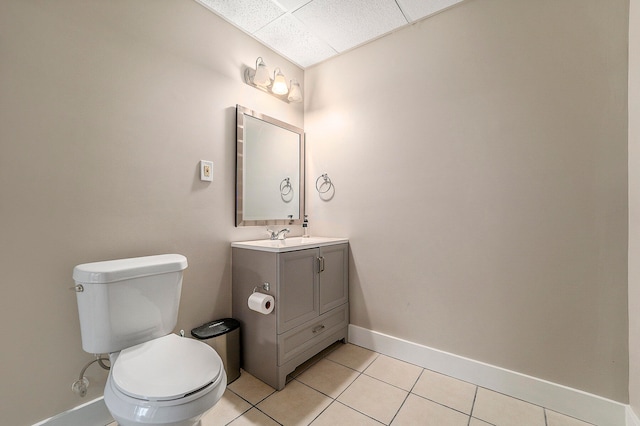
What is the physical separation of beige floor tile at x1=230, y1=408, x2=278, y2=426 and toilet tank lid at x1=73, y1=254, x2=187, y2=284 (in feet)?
2.73

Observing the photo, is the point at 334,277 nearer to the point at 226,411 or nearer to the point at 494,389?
the point at 226,411

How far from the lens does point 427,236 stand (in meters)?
1.88

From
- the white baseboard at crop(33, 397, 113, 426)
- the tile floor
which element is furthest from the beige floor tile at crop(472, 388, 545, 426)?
the white baseboard at crop(33, 397, 113, 426)

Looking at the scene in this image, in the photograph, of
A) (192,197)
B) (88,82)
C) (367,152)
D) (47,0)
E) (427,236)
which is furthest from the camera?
(367,152)

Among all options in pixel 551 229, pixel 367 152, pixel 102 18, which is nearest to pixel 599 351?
pixel 551 229

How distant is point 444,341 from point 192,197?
6.27 ft

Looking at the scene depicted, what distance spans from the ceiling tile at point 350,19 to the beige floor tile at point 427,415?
2.45 metres

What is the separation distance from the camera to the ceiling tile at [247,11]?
176 centimetres

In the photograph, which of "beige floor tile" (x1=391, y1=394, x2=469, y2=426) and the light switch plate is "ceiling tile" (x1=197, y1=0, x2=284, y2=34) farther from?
"beige floor tile" (x1=391, y1=394, x2=469, y2=426)

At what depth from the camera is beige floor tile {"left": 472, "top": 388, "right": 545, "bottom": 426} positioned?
1377mm

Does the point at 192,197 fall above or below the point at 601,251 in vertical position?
above

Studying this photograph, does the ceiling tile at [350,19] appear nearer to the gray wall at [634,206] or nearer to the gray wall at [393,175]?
the gray wall at [393,175]

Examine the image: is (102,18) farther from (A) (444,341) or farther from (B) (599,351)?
(B) (599,351)

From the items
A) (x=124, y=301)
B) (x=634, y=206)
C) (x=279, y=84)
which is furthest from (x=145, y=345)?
(x=634, y=206)
